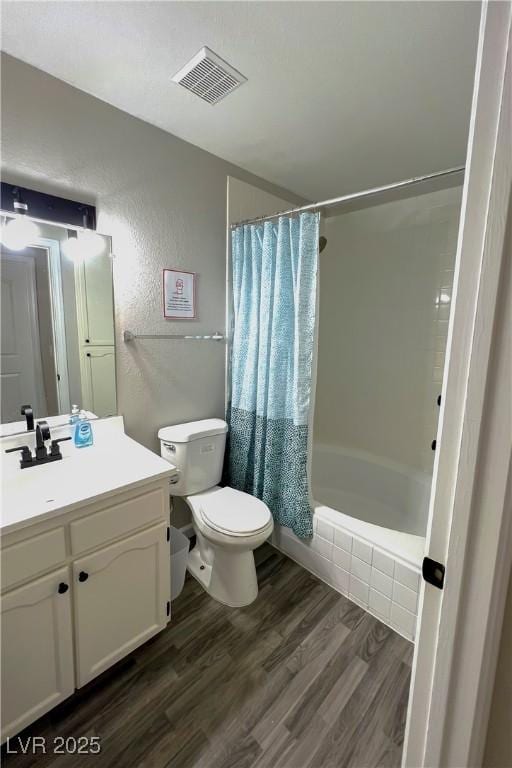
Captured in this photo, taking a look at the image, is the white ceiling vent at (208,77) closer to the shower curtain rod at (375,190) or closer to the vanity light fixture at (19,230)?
the shower curtain rod at (375,190)

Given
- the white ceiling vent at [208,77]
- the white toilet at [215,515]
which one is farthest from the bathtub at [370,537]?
the white ceiling vent at [208,77]

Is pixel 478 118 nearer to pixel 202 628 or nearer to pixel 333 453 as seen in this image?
pixel 202 628

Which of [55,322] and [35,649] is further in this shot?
[55,322]

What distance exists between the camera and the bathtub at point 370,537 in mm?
1525

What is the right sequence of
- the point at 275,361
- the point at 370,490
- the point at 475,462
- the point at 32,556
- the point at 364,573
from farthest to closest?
the point at 370,490 → the point at 275,361 → the point at 364,573 → the point at 32,556 → the point at 475,462

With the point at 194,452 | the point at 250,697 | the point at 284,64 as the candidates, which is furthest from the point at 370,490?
the point at 284,64

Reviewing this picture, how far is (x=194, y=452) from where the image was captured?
1.88 meters

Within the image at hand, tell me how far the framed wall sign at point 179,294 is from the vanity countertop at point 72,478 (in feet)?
2.50

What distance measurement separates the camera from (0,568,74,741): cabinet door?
39.4 inches

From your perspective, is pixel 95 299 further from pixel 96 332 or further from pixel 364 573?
pixel 364 573

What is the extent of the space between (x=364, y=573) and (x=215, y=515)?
0.78 meters

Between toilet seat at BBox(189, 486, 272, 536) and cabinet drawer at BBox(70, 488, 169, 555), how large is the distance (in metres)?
0.37

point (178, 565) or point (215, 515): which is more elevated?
point (215, 515)

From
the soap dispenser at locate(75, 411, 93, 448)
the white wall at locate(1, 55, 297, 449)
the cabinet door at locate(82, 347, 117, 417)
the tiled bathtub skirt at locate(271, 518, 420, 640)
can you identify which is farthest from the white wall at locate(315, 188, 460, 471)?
the soap dispenser at locate(75, 411, 93, 448)
